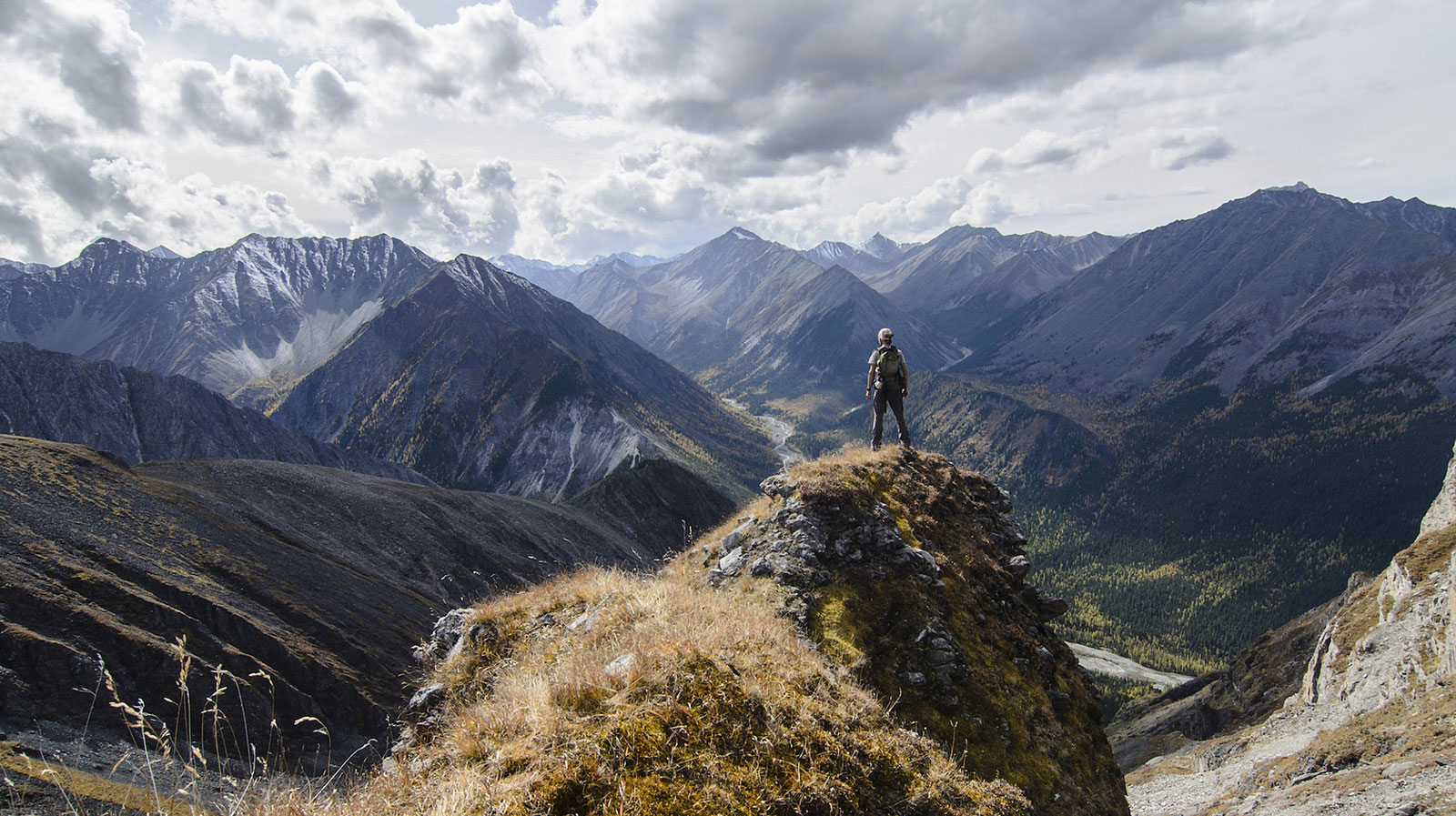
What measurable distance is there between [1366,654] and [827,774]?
5550 cm

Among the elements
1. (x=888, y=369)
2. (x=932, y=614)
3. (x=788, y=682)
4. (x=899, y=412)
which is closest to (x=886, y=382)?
(x=888, y=369)

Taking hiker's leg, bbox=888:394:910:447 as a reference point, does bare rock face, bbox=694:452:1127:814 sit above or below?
below

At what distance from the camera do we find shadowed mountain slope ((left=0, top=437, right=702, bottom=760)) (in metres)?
28.4

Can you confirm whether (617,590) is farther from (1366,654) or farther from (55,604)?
(1366,654)

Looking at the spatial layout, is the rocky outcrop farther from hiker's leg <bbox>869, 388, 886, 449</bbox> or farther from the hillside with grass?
the hillside with grass

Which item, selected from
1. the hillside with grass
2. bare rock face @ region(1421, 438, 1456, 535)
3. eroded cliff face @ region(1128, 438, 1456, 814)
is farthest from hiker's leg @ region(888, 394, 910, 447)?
bare rock face @ region(1421, 438, 1456, 535)

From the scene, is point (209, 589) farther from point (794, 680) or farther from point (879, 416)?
point (794, 680)

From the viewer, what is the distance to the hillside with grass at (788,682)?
5.90 m

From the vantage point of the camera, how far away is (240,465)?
59750mm

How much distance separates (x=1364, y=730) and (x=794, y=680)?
31.9m

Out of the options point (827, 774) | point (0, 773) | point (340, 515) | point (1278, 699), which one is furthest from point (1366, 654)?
point (340, 515)

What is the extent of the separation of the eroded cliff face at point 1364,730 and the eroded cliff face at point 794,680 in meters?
12.6

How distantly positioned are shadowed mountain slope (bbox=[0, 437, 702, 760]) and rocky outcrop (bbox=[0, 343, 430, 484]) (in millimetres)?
83599

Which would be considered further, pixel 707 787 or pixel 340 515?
pixel 340 515
